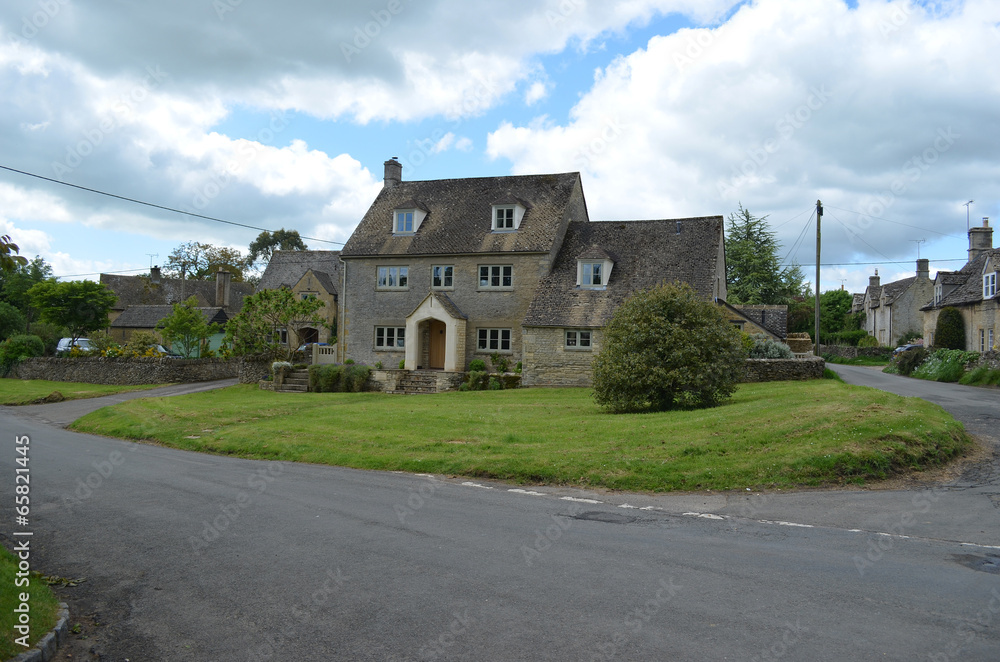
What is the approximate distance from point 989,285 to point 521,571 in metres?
42.1

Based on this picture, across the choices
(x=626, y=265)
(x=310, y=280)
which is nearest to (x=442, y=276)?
(x=626, y=265)

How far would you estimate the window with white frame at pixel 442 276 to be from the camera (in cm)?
3419

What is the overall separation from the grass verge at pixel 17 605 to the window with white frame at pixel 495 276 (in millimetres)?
27388

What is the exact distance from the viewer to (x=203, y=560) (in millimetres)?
7203

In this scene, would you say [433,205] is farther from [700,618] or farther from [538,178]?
[700,618]

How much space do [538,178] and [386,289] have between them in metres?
9.87

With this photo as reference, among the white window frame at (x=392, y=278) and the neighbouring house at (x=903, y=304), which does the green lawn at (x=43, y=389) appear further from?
the neighbouring house at (x=903, y=304)

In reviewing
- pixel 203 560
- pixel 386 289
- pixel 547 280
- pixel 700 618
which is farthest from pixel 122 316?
pixel 700 618

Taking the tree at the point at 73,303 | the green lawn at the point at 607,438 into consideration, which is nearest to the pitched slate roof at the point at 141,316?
the tree at the point at 73,303

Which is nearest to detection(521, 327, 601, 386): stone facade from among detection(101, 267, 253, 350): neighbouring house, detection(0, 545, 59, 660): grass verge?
detection(0, 545, 59, 660): grass verge

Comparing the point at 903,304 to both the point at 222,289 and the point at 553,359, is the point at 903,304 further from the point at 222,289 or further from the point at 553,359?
the point at 222,289

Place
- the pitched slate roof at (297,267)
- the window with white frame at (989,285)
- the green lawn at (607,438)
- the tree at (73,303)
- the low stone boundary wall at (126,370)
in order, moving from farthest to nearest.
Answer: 1. the pitched slate roof at (297,267)
2. the tree at (73,303)
3. the window with white frame at (989,285)
4. the low stone boundary wall at (126,370)
5. the green lawn at (607,438)

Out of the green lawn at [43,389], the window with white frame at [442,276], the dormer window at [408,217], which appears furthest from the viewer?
the dormer window at [408,217]

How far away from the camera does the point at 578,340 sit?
29766 millimetres
